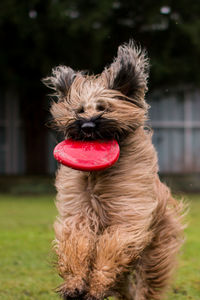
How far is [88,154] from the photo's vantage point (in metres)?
4.02

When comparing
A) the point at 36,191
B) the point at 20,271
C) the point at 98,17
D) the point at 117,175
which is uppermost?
the point at 98,17

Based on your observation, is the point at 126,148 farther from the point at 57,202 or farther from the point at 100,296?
the point at 100,296

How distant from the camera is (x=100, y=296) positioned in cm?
370

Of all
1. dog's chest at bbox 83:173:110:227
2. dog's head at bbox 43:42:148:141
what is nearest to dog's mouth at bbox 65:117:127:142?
dog's head at bbox 43:42:148:141

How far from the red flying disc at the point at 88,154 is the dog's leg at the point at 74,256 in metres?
0.42

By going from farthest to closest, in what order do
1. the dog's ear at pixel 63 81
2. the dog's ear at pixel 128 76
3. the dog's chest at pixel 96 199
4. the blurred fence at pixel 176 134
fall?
1. the blurred fence at pixel 176 134
2. the dog's ear at pixel 63 81
3. the dog's ear at pixel 128 76
4. the dog's chest at pixel 96 199

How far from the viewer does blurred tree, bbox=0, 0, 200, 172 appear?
15289 millimetres

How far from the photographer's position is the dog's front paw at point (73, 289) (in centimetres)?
366

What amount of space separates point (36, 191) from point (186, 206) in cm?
1231

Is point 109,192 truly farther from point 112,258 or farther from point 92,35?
point 92,35

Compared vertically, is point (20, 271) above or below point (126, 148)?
below

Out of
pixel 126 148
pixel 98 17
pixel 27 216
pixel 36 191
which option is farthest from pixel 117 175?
pixel 36 191

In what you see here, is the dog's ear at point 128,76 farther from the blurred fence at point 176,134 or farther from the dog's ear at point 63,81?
the blurred fence at point 176,134

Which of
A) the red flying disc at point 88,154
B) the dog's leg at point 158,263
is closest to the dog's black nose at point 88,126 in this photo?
the red flying disc at point 88,154
